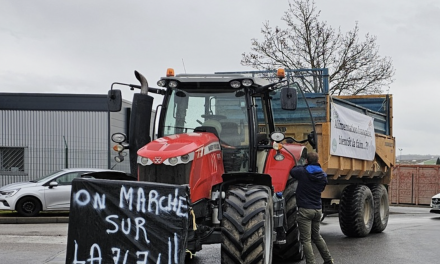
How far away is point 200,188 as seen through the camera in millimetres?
7895

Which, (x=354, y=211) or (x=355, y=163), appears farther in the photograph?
(x=355, y=163)

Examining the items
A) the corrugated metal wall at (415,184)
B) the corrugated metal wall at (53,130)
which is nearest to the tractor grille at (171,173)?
the corrugated metal wall at (53,130)

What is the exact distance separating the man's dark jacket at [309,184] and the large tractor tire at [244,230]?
1.60m

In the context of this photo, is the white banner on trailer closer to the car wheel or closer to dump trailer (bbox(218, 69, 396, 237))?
dump trailer (bbox(218, 69, 396, 237))

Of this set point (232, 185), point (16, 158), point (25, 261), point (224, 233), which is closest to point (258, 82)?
point (232, 185)

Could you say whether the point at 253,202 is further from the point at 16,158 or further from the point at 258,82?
the point at 16,158

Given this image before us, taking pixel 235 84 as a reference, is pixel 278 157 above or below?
below

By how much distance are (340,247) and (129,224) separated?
19.7 feet

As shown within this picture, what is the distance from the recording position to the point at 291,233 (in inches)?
378

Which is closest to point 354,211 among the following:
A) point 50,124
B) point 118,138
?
point 118,138

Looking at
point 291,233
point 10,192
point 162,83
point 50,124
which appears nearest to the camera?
point 162,83

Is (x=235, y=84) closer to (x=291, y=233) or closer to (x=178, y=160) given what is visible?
(x=178, y=160)

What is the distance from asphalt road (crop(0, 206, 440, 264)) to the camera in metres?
10.3

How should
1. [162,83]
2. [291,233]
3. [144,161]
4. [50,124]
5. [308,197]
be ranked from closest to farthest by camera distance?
1. [144,161]
2. [162,83]
3. [308,197]
4. [291,233]
5. [50,124]
